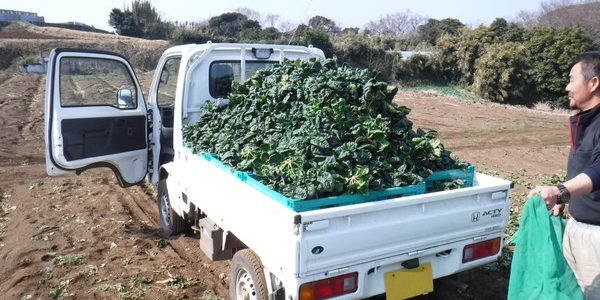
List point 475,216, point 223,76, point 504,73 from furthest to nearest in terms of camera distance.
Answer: point 504,73 < point 223,76 < point 475,216

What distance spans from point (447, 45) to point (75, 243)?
27.4 meters

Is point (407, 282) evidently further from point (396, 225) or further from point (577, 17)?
point (577, 17)

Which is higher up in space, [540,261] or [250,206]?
[250,206]

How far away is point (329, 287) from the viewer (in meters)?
2.88

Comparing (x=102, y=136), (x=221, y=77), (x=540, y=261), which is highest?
(x=221, y=77)

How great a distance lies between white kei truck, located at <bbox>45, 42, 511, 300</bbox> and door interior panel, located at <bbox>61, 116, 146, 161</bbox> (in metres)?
0.01

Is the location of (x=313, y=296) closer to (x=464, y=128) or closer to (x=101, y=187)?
(x=101, y=187)

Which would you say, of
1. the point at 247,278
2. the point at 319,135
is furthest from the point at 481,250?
the point at 247,278

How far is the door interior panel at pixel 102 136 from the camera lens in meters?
5.13

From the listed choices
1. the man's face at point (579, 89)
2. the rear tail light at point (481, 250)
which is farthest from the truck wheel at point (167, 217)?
the man's face at point (579, 89)

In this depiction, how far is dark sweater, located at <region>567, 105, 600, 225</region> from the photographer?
8.66 feet

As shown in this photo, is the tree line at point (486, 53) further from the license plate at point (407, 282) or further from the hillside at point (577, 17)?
the license plate at point (407, 282)

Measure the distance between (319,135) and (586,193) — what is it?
1.81 meters

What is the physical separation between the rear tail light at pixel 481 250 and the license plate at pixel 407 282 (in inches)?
14.7
